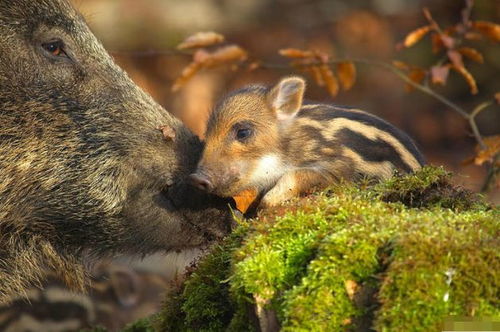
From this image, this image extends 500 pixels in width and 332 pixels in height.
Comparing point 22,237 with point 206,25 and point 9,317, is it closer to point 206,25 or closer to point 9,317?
point 9,317

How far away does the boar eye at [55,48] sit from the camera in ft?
18.3

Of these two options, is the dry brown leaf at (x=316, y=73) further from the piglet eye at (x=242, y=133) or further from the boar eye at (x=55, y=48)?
the boar eye at (x=55, y=48)

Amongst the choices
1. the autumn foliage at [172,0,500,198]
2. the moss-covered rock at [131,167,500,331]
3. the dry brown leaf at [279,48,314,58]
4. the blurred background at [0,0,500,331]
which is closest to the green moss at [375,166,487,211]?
the moss-covered rock at [131,167,500,331]

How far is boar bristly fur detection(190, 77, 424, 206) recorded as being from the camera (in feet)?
16.0

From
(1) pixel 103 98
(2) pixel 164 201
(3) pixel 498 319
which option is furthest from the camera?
(1) pixel 103 98

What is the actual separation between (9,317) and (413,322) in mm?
5417

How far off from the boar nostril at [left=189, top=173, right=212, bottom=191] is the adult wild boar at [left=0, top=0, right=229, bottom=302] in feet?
0.72

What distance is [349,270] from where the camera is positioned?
3111 millimetres

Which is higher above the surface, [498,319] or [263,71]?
[263,71]

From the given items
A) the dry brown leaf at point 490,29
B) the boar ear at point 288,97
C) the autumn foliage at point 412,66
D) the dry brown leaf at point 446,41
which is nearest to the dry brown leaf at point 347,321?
the boar ear at point 288,97

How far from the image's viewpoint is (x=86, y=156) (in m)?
5.33

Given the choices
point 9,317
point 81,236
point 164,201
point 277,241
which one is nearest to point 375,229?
point 277,241

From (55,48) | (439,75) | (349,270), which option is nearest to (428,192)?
(349,270)

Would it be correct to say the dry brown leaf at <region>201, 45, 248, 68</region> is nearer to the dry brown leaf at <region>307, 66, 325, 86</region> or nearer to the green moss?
the dry brown leaf at <region>307, 66, 325, 86</region>
